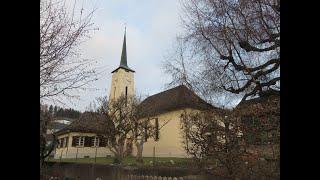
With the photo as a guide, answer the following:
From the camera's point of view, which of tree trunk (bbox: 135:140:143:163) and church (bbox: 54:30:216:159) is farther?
church (bbox: 54:30:216:159)

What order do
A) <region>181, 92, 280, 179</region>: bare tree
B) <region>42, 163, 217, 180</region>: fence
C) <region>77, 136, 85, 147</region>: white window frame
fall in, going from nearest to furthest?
1. <region>181, 92, 280, 179</region>: bare tree
2. <region>42, 163, 217, 180</region>: fence
3. <region>77, 136, 85, 147</region>: white window frame

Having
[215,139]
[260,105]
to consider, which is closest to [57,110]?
[215,139]

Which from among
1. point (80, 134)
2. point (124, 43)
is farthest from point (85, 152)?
point (124, 43)

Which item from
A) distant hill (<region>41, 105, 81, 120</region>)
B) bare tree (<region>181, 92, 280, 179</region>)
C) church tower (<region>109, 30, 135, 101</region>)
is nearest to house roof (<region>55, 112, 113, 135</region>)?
distant hill (<region>41, 105, 81, 120</region>)

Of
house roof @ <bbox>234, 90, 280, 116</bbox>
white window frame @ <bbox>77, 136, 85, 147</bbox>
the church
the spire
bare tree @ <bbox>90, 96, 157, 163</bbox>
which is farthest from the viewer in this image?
the spire

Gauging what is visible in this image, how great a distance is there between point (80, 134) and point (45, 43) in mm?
28032

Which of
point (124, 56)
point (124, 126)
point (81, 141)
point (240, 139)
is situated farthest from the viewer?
point (124, 56)

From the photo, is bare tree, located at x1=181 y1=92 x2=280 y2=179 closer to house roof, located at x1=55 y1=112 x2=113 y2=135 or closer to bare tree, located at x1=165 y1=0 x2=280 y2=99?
bare tree, located at x1=165 y1=0 x2=280 y2=99

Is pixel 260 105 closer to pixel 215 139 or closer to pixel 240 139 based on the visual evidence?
pixel 240 139

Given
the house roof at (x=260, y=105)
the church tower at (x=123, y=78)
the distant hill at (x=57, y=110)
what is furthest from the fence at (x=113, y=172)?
the church tower at (x=123, y=78)

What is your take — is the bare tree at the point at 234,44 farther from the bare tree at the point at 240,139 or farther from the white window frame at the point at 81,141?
Result: the white window frame at the point at 81,141
